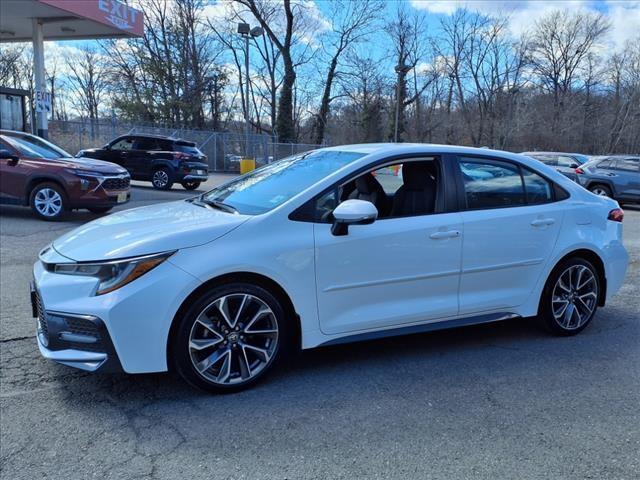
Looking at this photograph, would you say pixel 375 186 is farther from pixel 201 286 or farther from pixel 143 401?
pixel 143 401

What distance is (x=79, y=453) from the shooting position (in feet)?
8.66

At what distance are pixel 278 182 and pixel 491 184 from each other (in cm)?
169

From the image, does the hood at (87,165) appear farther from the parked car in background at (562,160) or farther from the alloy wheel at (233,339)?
the parked car in background at (562,160)

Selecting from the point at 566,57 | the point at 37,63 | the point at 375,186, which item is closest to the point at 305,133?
the point at 566,57

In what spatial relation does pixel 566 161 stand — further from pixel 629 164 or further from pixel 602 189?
pixel 629 164

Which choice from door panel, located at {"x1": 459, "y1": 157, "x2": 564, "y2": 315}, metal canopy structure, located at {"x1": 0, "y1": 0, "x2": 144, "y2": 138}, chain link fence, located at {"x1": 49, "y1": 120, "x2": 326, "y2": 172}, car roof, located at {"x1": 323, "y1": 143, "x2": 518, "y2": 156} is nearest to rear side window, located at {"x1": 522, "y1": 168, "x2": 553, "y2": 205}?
door panel, located at {"x1": 459, "y1": 157, "x2": 564, "y2": 315}

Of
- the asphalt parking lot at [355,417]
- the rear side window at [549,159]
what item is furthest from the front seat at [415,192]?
the rear side window at [549,159]

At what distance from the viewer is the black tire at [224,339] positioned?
3094mm

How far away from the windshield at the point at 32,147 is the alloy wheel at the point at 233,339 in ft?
26.8

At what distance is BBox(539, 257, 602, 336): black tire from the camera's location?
4.29 m

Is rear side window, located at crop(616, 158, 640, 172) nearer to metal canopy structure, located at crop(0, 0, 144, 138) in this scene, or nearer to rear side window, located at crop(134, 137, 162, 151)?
rear side window, located at crop(134, 137, 162, 151)

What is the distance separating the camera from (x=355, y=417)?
3.04m

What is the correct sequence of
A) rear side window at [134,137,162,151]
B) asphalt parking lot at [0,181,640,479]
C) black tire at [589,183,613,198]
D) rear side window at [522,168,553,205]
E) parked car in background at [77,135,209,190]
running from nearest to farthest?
asphalt parking lot at [0,181,640,479] < rear side window at [522,168,553,205] < parked car in background at [77,135,209,190] < black tire at [589,183,613,198] < rear side window at [134,137,162,151]

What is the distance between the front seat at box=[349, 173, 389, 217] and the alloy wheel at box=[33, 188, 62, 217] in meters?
7.44
